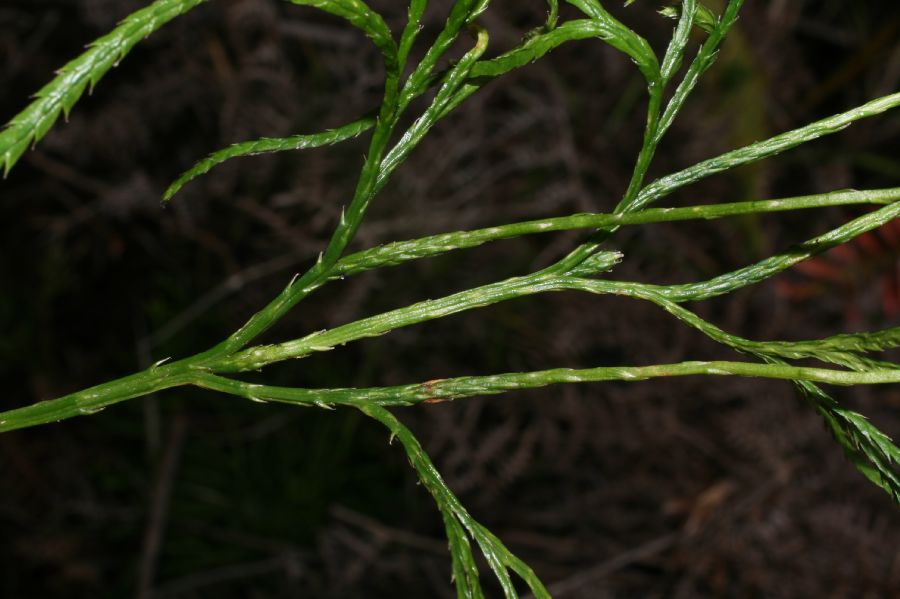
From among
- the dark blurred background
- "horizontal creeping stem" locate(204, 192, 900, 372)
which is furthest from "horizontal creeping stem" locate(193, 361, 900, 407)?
the dark blurred background

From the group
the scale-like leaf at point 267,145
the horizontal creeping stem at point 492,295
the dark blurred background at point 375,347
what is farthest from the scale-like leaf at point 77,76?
the dark blurred background at point 375,347

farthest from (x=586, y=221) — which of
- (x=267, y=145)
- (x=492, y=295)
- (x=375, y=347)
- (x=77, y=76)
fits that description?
(x=375, y=347)

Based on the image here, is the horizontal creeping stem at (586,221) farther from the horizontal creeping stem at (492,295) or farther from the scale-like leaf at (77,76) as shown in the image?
the scale-like leaf at (77,76)

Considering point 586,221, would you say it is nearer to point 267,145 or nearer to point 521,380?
point 521,380

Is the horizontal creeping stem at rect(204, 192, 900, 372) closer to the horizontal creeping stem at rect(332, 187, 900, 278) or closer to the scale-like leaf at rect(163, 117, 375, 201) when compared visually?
the horizontal creeping stem at rect(332, 187, 900, 278)

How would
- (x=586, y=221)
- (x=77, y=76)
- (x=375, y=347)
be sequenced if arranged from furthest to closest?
(x=375, y=347) → (x=586, y=221) → (x=77, y=76)

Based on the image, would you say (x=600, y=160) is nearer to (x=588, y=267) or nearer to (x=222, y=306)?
(x=222, y=306)
